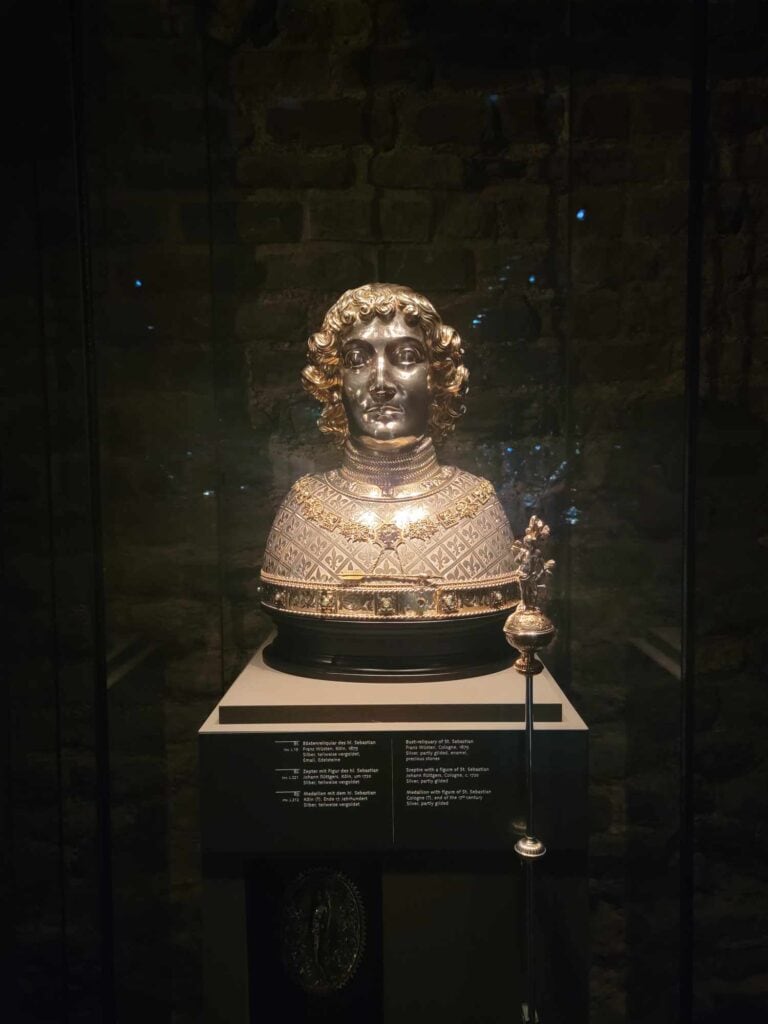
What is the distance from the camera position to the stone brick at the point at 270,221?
2.20 m

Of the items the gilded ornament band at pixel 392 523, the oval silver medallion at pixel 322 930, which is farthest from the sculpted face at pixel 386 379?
the oval silver medallion at pixel 322 930

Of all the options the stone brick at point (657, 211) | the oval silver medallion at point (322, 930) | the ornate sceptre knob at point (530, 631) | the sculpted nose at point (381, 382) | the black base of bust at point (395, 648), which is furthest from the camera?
the stone brick at point (657, 211)

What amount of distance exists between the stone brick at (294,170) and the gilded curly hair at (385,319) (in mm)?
431

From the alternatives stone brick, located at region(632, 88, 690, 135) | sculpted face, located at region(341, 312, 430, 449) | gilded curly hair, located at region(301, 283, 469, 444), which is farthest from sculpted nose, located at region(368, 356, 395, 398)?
stone brick, located at region(632, 88, 690, 135)

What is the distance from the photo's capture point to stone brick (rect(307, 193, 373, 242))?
7.22 ft

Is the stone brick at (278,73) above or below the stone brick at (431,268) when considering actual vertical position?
above

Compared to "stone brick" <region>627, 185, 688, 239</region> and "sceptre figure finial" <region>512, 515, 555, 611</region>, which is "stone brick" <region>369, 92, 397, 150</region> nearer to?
"stone brick" <region>627, 185, 688, 239</region>

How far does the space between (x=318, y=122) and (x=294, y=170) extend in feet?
0.43

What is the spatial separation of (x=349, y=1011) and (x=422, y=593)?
2.63 ft

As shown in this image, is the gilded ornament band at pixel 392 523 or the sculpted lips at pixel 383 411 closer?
the gilded ornament band at pixel 392 523

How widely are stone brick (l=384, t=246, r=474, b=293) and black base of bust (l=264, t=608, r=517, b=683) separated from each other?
36.4 inches

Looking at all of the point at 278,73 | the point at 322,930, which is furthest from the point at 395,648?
the point at 278,73

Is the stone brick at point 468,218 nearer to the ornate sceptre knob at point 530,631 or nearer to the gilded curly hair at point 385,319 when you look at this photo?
the gilded curly hair at point 385,319

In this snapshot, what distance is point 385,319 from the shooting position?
185cm
